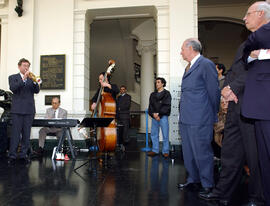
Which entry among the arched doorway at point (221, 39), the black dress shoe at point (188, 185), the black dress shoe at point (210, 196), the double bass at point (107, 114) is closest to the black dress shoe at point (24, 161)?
the double bass at point (107, 114)

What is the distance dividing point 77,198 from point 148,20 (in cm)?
661

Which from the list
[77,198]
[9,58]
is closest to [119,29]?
[9,58]

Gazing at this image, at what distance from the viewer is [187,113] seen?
225 centimetres

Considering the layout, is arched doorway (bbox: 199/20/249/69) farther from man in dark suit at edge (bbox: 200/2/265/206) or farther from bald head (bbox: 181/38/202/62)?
man in dark suit at edge (bbox: 200/2/265/206)

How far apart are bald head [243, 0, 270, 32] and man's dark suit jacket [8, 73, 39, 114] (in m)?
3.38

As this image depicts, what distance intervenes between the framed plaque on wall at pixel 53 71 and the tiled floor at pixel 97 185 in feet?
7.32

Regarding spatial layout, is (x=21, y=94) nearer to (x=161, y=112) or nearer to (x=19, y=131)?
(x=19, y=131)

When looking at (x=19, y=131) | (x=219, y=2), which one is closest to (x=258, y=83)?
(x=19, y=131)

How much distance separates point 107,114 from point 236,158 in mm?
Result: 2018

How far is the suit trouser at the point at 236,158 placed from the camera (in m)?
1.78

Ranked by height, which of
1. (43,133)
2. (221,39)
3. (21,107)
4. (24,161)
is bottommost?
(24,161)

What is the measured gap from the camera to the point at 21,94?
3.67 m

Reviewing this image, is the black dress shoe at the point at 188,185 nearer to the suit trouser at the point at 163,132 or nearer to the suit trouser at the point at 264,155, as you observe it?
the suit trouser at the point at 264,155

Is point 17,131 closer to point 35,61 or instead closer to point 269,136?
point 35,61
